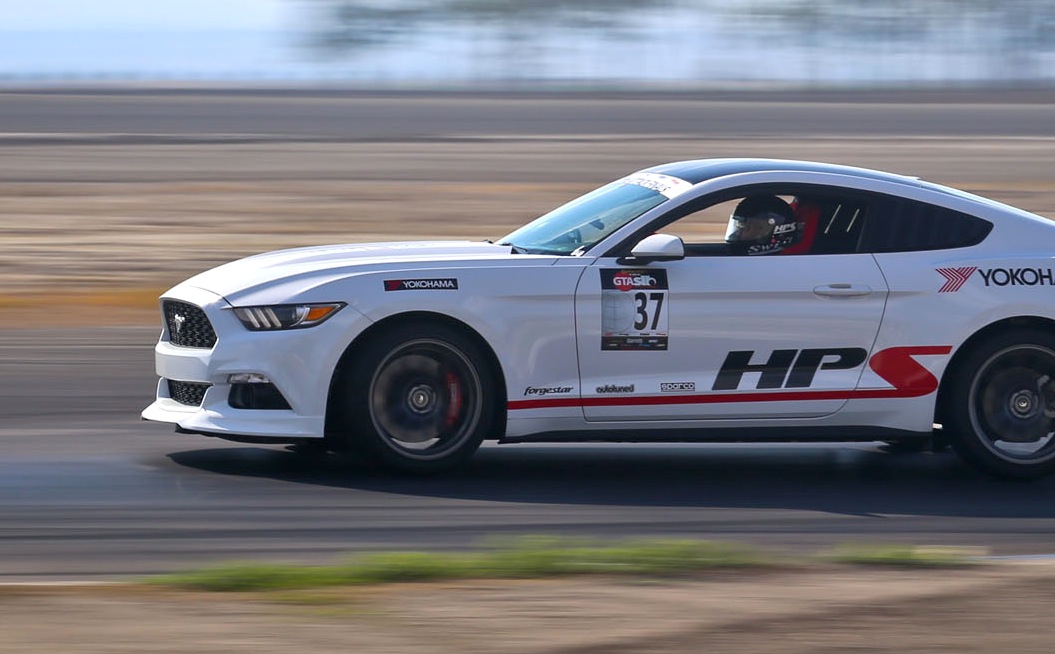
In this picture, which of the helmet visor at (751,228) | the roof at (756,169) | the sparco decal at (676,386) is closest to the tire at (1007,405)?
the roof at (756,169)

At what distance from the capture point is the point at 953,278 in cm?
808

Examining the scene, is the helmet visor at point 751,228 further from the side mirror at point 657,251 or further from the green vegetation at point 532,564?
the green vegetation at point 532,564

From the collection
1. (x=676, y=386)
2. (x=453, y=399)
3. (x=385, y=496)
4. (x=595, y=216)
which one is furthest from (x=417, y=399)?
(x=595, y=216)

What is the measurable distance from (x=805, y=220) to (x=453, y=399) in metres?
2.02

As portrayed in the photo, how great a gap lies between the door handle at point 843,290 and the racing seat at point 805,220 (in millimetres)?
239

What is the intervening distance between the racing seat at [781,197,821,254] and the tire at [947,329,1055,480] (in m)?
0.99

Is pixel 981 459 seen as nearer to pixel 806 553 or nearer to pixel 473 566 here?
pixel 806 553

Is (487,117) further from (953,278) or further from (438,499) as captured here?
(438,499)

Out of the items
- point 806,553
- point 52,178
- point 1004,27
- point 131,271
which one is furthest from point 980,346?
point 1004,27

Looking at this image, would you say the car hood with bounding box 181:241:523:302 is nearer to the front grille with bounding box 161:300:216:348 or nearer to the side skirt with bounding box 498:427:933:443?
the front grille with bounding box 161:300:216:348

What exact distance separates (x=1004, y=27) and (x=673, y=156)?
91908 mm

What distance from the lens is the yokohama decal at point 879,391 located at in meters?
7.90

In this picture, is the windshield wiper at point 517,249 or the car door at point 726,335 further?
the windshield wiper at point 517,249

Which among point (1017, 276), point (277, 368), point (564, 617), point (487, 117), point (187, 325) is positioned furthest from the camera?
point (487, 117)
